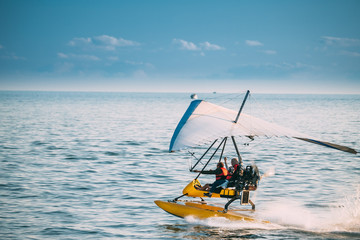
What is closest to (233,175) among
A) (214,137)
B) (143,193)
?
(214,137)

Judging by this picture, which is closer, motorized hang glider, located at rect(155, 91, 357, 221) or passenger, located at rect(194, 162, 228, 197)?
motorized hang glider, located at rect(155, 91, 357, 221)

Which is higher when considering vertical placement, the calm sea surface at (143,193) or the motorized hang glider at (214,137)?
the motorized hang glider at (214,137)

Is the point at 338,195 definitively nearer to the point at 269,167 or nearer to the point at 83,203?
the point at 269,167

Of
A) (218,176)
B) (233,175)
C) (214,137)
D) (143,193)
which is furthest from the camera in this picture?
(143,193)

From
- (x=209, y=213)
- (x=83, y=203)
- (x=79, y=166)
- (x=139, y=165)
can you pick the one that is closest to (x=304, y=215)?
(x=209, y=213)

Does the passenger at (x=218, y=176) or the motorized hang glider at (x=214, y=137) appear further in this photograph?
the passenger at (x=218, y=176)

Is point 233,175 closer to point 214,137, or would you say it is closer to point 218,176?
point 218,176

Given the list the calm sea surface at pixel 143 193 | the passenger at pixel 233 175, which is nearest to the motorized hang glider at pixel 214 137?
the passenger at pixel 233 175

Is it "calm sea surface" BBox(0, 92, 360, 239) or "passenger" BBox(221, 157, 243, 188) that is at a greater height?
"passenger" BBox(221, 157, 243, 188)

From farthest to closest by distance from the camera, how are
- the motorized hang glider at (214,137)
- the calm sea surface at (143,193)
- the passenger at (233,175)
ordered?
the passenger at (233,175) → the motorized hang glider at (214,137) → the calm sea surface at (143,193)

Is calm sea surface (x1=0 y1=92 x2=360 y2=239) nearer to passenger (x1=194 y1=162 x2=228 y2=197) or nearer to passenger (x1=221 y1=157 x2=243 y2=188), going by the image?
passenger (x1=194 y1=162 x2=228 y2=197)

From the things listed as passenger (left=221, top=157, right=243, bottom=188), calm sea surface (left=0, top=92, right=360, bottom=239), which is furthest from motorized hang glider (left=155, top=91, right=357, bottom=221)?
calm sea surface (left=0, top=92, right=360, bottom=239)

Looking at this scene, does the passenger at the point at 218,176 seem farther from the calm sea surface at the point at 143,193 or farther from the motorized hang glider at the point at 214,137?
the calm sea surface at the point at 143,193

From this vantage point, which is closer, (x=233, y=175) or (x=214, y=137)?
(x=214, y=137)
